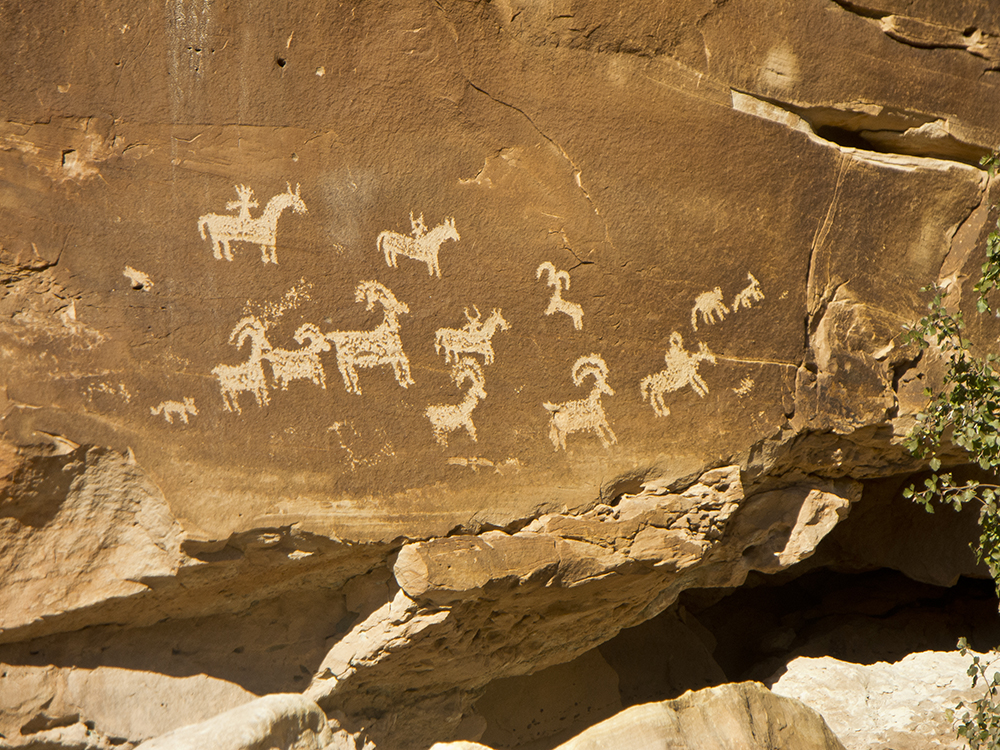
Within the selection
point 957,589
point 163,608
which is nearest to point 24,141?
point 163,608

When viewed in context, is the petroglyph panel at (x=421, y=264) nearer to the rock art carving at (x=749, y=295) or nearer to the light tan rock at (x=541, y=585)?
the rock art carving at (x=749, y=295)

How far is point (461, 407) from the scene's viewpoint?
2.33 m

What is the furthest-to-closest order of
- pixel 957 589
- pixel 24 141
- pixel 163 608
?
pixel 957 589
pixel 163 608
pixel 24 141

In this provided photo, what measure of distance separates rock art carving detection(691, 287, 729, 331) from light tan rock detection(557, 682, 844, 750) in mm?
1233

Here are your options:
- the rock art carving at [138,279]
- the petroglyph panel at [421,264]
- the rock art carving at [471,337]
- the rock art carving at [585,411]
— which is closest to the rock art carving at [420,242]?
the petroglyph panel at [421,264]

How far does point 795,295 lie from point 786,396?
13.3 inches

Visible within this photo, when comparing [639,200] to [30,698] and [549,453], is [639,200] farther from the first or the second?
[30,698]

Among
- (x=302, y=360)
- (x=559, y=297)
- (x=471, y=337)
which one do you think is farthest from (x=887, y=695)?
(x=302, y=360)

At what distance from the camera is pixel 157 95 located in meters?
2.20

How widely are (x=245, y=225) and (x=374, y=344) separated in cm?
49

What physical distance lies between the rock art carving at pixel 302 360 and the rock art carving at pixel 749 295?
1301 mm

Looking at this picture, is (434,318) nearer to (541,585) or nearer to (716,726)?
(541,585)

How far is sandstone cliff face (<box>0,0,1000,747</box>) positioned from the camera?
2.13 metres

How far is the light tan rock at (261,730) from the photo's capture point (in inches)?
85.3
